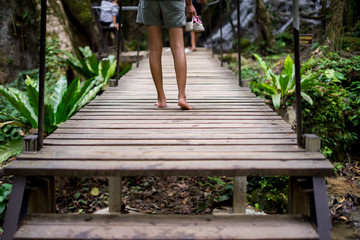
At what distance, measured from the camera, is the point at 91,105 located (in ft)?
10.8

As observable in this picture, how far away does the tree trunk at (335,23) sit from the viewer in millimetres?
6059

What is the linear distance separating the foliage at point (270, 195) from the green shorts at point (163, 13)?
2.12m

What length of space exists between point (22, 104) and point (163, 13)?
201cm

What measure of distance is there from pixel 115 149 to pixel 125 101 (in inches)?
58.9

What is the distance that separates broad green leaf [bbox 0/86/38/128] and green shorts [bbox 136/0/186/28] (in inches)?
71.3

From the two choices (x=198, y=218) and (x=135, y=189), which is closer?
(x=198, y=218)

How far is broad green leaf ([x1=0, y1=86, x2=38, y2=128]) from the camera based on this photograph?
155 inches

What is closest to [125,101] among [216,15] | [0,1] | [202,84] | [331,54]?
[202,84]

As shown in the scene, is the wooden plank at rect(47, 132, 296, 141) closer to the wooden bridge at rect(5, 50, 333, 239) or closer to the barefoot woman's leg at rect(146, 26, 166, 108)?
the wooden bridge at rect(5, 50, 333, 239)

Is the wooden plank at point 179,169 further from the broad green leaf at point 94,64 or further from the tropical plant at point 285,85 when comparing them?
the broad green leaf at point 94,64

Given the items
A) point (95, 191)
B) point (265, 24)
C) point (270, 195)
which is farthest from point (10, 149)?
point (265, 24)

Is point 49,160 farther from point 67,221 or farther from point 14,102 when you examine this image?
point 14,102

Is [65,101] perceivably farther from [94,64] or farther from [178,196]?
[94,64]

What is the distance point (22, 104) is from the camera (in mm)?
3969
